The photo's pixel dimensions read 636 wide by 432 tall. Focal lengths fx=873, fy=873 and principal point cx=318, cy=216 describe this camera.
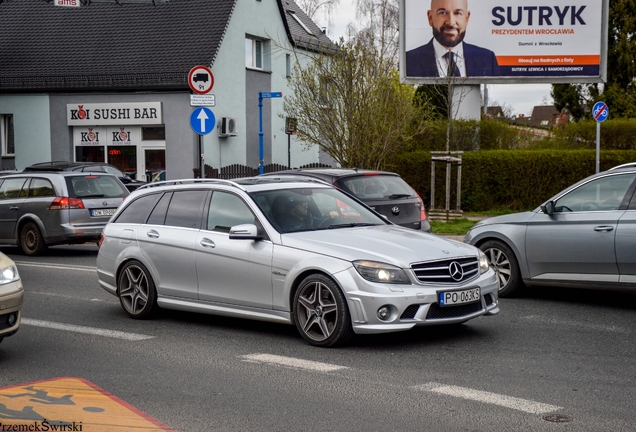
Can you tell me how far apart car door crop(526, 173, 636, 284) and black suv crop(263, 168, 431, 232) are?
3.04 m

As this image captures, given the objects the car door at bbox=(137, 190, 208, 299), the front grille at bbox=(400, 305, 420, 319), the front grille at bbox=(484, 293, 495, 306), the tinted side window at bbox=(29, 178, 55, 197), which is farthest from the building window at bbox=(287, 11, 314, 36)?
the front grille at bbox=(400, 305, 420, 319)

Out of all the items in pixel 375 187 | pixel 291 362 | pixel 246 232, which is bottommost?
pixel 291 362

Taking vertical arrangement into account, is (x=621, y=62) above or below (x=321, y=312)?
above

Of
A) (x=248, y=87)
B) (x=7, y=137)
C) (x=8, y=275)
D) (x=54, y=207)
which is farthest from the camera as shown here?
(x=248, y=87)

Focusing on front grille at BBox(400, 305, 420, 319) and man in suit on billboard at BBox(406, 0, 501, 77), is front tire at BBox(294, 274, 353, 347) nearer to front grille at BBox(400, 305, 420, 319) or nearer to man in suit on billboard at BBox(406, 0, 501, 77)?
front grille at BBox(400, 305, 420, 319)

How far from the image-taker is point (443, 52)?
27844 millimetres

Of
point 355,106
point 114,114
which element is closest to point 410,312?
point 355,106

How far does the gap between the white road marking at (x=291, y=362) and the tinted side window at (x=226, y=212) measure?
150cm

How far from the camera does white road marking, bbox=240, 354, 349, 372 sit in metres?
6.96

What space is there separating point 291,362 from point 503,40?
2269cm

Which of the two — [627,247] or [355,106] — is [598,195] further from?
[355,106]

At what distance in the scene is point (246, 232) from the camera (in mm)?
8078

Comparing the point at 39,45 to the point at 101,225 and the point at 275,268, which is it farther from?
the point at 275,268

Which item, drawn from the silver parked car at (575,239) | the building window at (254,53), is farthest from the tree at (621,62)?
the silver parked car at (575,239)
